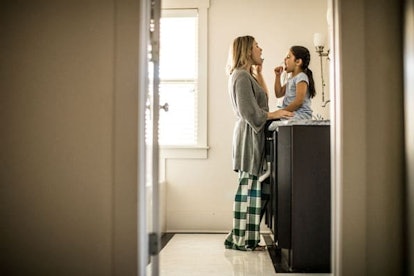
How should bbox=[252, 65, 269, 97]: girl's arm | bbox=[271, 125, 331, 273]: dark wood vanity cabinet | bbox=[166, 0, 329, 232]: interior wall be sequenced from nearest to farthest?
bbox=[271, 125, 331, 273]: dark wood vanity cabinet
bbox=[252, 65, 269, 97]: girl's arm
bbox=[166, 0, 329, 232]: interior wall

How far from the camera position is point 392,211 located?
5.51 ft

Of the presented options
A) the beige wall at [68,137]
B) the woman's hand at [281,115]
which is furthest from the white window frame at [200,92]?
the beige wall at [68,137]

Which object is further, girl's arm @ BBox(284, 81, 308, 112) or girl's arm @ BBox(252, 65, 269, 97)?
girl's arm @ BBox(252, 65, 269, 97)

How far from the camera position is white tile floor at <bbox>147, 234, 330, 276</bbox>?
2492 mm

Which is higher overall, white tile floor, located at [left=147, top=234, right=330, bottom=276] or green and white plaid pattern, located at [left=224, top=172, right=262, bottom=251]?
green and white plaid pattern, located at [left=224, top=172, right=262, bottom=251]

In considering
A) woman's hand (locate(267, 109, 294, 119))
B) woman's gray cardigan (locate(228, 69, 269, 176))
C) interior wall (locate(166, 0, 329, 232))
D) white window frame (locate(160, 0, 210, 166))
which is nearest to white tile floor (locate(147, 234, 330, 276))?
interior wall (locate(166, 0, 329, 232))

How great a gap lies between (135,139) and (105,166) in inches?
6.5

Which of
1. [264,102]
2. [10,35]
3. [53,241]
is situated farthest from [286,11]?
[53,241]

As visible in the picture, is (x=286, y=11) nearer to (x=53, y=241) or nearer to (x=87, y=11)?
(x=87, y=11)

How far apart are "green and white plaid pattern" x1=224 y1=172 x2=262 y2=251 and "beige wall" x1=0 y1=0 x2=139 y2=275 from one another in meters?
1.45

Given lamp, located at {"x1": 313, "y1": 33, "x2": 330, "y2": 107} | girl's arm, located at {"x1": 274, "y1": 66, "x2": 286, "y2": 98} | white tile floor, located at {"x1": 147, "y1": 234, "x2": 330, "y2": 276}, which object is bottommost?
white tile floor, located at {"x1": 147, "y1": 234, "x2": 330, "y2": 276}

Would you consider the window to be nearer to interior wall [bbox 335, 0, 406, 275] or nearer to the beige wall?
the beige wall

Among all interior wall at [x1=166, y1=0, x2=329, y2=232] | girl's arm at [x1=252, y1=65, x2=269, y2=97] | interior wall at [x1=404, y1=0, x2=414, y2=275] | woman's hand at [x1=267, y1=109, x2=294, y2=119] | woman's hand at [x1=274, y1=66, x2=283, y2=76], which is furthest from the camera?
interior wall at [x1=166, y1=0, x2=329, y2=232]

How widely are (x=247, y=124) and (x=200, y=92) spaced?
875 mm
